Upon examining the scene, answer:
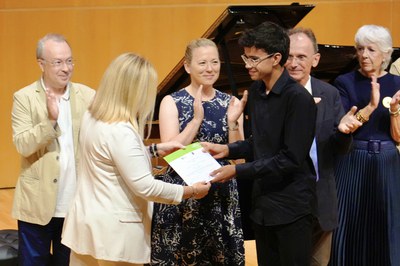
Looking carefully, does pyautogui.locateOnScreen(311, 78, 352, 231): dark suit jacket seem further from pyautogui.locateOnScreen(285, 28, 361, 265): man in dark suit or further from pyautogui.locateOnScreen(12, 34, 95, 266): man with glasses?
pyautogui.locateOnScreen(12, 34, 95, 266): man with glasses

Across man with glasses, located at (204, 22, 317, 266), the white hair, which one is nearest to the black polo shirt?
Answer: man with glasses, located at (204, 22, 317, 266)

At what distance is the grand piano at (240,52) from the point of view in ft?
14.1

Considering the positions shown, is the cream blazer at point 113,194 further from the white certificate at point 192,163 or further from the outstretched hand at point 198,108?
the outstretched hand at point 198,108

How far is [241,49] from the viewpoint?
4.91 meters

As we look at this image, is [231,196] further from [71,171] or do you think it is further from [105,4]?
[105,4]

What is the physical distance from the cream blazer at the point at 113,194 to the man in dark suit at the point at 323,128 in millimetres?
883

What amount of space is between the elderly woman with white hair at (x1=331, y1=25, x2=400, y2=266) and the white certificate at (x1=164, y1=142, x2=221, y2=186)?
0.97m

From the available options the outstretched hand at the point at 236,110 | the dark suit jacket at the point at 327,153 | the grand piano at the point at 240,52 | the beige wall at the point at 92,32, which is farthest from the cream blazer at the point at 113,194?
the beige wall at the point at 92,32

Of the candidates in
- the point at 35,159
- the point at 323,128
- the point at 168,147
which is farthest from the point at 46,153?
the point at 323,128

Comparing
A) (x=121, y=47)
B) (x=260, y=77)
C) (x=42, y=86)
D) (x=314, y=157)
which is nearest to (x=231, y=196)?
(x=314, y=157)

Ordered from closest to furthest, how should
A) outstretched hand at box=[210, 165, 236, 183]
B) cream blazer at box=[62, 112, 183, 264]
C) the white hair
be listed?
cream blazer at box=[62, 112, 183, 264], outstretched hand at box=[210, 165, 236, 183], the white hair

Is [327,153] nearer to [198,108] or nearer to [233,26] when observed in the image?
[198,108]

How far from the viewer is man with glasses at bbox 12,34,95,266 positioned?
3342 millimetres

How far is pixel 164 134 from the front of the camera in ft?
11.1
